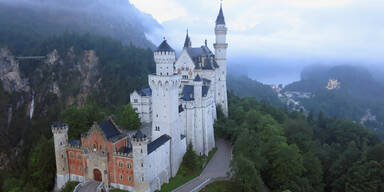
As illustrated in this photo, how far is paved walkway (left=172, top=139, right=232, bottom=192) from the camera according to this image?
37781 millimetres

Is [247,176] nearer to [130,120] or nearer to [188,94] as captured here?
[188,94]

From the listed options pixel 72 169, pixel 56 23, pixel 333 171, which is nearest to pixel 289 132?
pixel 333 171

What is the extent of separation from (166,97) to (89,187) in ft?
53.5

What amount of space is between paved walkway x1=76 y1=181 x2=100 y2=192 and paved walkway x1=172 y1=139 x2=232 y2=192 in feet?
36.2

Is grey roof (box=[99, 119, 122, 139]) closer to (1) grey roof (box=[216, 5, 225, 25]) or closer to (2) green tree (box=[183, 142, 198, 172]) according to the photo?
(2) green tree (box=[183, 142, 198, 172])

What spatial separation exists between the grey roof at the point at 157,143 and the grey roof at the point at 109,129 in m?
5.08

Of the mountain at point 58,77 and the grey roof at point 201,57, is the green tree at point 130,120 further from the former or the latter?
the mountain at point 58,77

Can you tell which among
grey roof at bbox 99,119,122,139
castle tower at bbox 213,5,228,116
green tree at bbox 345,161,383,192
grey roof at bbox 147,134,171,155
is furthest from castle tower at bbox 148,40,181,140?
green tree at bbox 345,161,383,192

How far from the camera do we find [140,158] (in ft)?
109

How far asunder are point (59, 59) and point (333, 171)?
12575 centimetres

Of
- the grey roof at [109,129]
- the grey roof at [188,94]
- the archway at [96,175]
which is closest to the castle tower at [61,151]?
the archway at [96,175]

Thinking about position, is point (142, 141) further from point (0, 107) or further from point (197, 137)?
point (0, 107)

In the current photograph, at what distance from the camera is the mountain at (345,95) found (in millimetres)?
125575

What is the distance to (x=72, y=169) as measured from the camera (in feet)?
129
